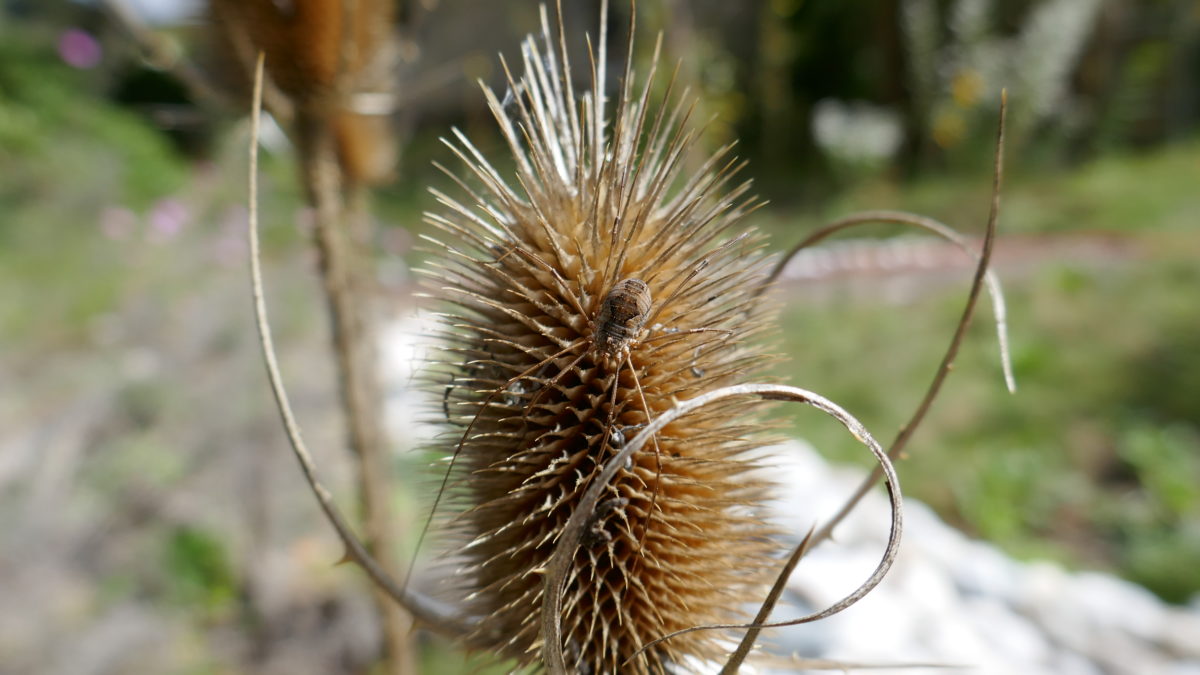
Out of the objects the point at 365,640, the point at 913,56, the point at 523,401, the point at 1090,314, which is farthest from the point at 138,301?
the point at 913,56

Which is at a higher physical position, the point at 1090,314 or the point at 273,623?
the point at 273,623

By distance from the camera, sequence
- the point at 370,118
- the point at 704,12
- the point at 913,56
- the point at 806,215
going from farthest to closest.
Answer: the point at 704,12, the point at 913,56, the point at 806,215, the point at 370,118

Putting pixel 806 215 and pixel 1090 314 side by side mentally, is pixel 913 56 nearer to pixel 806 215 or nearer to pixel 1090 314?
pixel 806 215

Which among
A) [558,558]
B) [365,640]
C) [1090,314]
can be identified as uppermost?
[558,558]

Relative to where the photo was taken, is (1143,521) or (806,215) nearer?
(1143,521)

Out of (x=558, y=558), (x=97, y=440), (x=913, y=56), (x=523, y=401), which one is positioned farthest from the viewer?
(x=913, y=56)

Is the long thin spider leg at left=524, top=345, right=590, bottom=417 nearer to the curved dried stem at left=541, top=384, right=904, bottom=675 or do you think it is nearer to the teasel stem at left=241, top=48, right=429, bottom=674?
the curved dried stem at left=541, top=384, right=904, bottom=675

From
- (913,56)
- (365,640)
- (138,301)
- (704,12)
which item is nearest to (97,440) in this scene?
(138,301)
